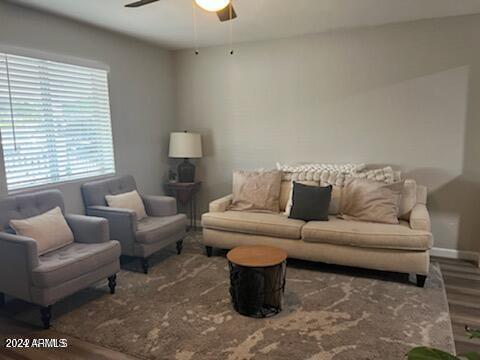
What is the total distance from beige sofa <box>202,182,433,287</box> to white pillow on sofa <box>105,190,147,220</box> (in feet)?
2.46

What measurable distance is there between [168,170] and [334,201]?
2.49 m

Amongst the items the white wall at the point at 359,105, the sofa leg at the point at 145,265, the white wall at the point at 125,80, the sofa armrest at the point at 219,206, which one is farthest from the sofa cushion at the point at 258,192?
the white wall at the point at 125,80

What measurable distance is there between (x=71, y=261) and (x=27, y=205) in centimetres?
77

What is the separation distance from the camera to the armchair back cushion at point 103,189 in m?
3.81

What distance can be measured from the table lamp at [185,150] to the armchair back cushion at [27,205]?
5.68ft

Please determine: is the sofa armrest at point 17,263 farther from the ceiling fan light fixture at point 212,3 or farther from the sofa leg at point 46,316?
the ceiling fan light fixture at point 212,3

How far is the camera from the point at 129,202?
3.98m

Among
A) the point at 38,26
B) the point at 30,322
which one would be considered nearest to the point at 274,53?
the point at 38,26

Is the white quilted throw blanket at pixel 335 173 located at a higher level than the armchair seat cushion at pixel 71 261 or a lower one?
higher

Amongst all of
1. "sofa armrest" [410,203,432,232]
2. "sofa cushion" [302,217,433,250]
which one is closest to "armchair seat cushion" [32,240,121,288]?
"sofa cushion" [302,217,433,250]

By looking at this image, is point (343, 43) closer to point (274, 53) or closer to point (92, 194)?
point (274, 53)

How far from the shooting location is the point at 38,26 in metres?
3.34

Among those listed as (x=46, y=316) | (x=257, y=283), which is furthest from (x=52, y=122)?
(x=257, y=283)

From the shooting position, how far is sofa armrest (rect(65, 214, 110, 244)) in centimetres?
321
